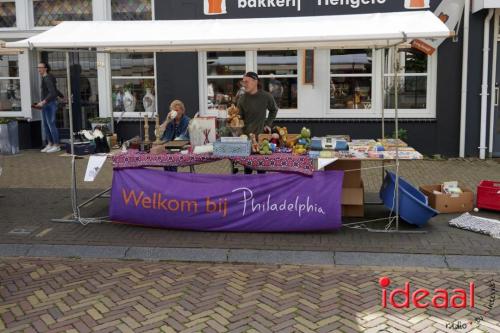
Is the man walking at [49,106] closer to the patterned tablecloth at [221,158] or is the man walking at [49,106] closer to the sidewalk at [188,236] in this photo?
the sidewalk at [188,236]

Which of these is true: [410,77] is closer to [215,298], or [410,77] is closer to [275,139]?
[275,139]

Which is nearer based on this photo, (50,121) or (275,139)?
(275,139)

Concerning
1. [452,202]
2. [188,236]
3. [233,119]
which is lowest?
[188,236]

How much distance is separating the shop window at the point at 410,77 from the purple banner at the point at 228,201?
6059 mm

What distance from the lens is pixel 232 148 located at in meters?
6.49

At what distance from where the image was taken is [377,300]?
190 inches

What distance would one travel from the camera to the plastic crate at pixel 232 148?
6.49 metres

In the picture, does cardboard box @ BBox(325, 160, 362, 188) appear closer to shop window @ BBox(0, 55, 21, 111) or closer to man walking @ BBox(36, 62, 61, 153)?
man walking @ BBox(36, 62, 61, 153)

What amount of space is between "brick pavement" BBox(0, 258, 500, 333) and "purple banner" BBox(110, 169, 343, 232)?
0.92 metres

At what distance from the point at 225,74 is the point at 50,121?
3.96 metres

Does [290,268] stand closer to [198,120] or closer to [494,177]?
[198,120]

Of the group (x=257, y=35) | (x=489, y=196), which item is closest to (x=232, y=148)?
(x=257, y=35)

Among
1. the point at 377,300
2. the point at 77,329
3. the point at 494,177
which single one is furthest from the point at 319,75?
the point at 77,329

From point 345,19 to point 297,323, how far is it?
3.86 meters
